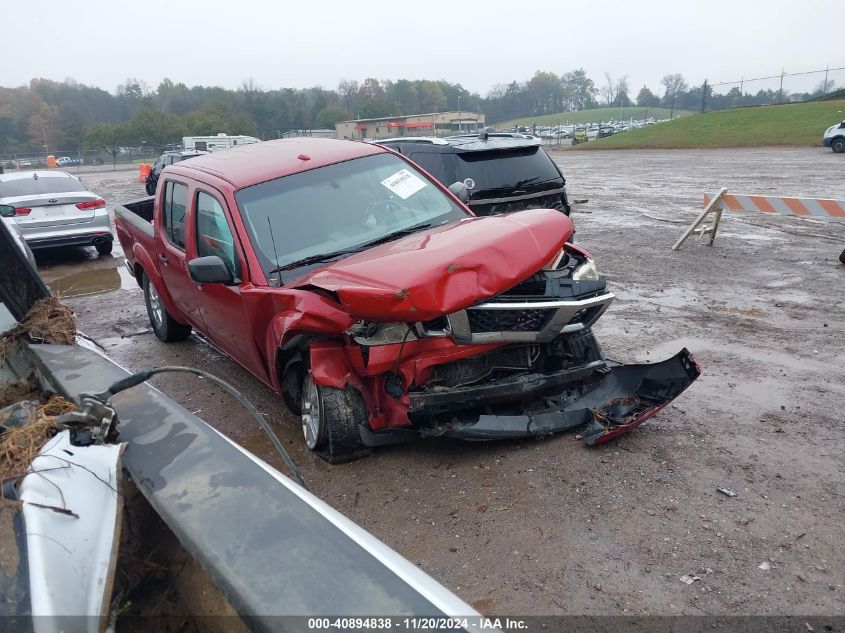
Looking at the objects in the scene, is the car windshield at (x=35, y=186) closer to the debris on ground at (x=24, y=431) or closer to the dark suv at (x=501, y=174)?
the dark suv at (x=501, y=174)

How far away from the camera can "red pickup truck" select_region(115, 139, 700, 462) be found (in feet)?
11.8

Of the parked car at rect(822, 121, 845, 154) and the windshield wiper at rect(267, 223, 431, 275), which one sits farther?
the parked car at rect(822, 121, 845, 154)

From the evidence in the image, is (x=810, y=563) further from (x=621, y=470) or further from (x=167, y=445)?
(x=167, y=445)

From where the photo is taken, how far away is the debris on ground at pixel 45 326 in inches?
129

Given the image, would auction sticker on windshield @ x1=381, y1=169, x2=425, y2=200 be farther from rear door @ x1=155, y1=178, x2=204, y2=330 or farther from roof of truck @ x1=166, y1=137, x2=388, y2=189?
rear door @ x1=155, y1=178, x2=204, y2=330

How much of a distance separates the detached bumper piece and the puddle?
8106mm

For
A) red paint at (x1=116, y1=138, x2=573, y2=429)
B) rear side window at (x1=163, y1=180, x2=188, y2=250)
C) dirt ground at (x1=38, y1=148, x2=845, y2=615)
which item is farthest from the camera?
rear side window at (x1=163, y1=180, x2=188, y2=250)

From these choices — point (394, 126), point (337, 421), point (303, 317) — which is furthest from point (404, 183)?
point (394, 126)

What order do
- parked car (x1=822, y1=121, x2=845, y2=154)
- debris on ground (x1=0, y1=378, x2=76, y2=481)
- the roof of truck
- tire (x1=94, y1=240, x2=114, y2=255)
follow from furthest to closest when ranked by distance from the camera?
parked car (x1=822, y1=121, x2=845, y2=154) < tire (x1=94, y1=240, x2=114, y2=255) < the roof of truck < debris on ground (x1=0, y1=378, x2=76, y2=481)

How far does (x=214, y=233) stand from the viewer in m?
4.86

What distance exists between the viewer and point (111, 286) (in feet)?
33.6

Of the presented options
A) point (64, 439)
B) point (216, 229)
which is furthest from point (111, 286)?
point (64, 439)

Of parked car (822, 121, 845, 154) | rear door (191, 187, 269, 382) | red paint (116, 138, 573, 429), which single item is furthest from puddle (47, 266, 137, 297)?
parked car (822, 121, 845, 154)

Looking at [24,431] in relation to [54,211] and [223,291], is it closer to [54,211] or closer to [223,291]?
[223,291]
